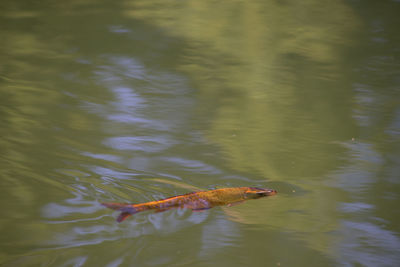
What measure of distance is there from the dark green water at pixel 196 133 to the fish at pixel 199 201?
0.10 feet

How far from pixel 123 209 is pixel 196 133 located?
717 mm

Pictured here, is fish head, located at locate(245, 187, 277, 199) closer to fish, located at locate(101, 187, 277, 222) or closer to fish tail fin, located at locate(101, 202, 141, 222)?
fish, located at locate(101, 187, 277, 222)

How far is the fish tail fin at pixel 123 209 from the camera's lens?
1.48 meters

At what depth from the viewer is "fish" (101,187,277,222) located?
1.49m

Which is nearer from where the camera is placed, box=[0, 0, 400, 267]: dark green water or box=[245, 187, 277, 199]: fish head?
box=[0, 0, 400, 267]: dark green water

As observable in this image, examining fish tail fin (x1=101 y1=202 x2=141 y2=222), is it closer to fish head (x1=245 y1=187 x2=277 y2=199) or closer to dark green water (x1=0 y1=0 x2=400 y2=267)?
dark green water (x1=0 y1=0 x2=400 y2=267)

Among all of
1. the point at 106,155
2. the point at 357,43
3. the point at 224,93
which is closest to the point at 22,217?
the point at 106,155

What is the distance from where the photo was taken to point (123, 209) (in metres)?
1.50

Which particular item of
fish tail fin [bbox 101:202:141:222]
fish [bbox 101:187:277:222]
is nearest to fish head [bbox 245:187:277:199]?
fish [bbox 101:187:277:222]

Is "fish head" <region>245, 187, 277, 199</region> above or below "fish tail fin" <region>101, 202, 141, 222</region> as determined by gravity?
below

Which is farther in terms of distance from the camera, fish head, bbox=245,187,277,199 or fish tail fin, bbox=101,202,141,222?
fish head, bbox=245,187,277,199

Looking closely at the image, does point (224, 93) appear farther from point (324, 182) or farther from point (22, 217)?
point (22, 217)

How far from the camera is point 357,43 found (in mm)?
3205

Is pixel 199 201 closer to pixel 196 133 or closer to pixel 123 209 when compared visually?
pixel 123 209
